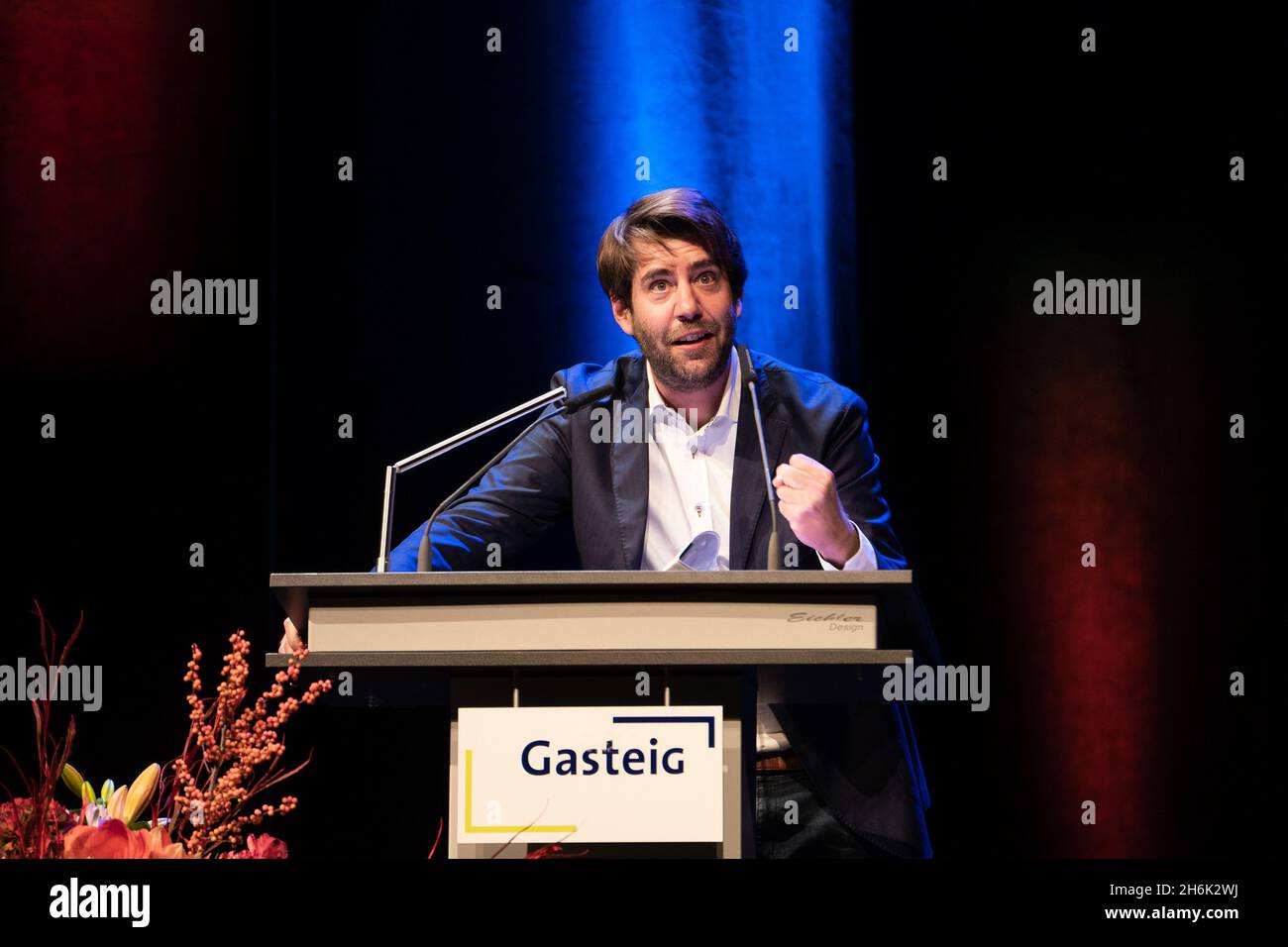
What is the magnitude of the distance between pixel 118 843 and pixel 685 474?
180 centimetres

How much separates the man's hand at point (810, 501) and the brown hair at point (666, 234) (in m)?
0.96

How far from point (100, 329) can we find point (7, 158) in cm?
54

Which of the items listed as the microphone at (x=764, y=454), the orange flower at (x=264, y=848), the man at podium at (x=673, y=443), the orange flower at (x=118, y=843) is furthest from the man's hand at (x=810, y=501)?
the orange flower at (x=118, y=843)

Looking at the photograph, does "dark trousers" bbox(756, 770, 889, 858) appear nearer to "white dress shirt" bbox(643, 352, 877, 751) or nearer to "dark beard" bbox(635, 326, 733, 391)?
"white dress shirt" bbox(643, 352, 877, 751)

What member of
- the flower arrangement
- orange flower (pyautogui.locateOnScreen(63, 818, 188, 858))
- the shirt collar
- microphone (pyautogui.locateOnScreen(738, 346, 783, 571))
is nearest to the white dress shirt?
the shirt collar

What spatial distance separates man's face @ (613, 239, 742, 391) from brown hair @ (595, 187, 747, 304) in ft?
0.06

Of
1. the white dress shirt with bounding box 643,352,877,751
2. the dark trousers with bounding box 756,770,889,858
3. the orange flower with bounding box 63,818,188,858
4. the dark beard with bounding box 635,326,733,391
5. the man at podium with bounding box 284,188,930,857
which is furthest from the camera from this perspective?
the dark beard with bounding box 635,326,733,391

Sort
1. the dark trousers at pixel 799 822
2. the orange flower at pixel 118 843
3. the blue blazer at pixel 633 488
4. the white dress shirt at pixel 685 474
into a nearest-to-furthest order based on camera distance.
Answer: the orange flower at pixel 118 843
the dark trousers at pixel 799 822
the blue blazer at pixel 633 488
the white dress shirt at pixel 685 474

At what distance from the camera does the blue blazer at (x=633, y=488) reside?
10.6 feet

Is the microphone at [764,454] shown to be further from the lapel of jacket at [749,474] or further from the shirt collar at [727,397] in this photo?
the shirt collar at [727,397]

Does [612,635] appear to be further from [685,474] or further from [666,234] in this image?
[666,234]

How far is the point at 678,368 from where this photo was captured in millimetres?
3574

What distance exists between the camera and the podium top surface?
7.12ft
